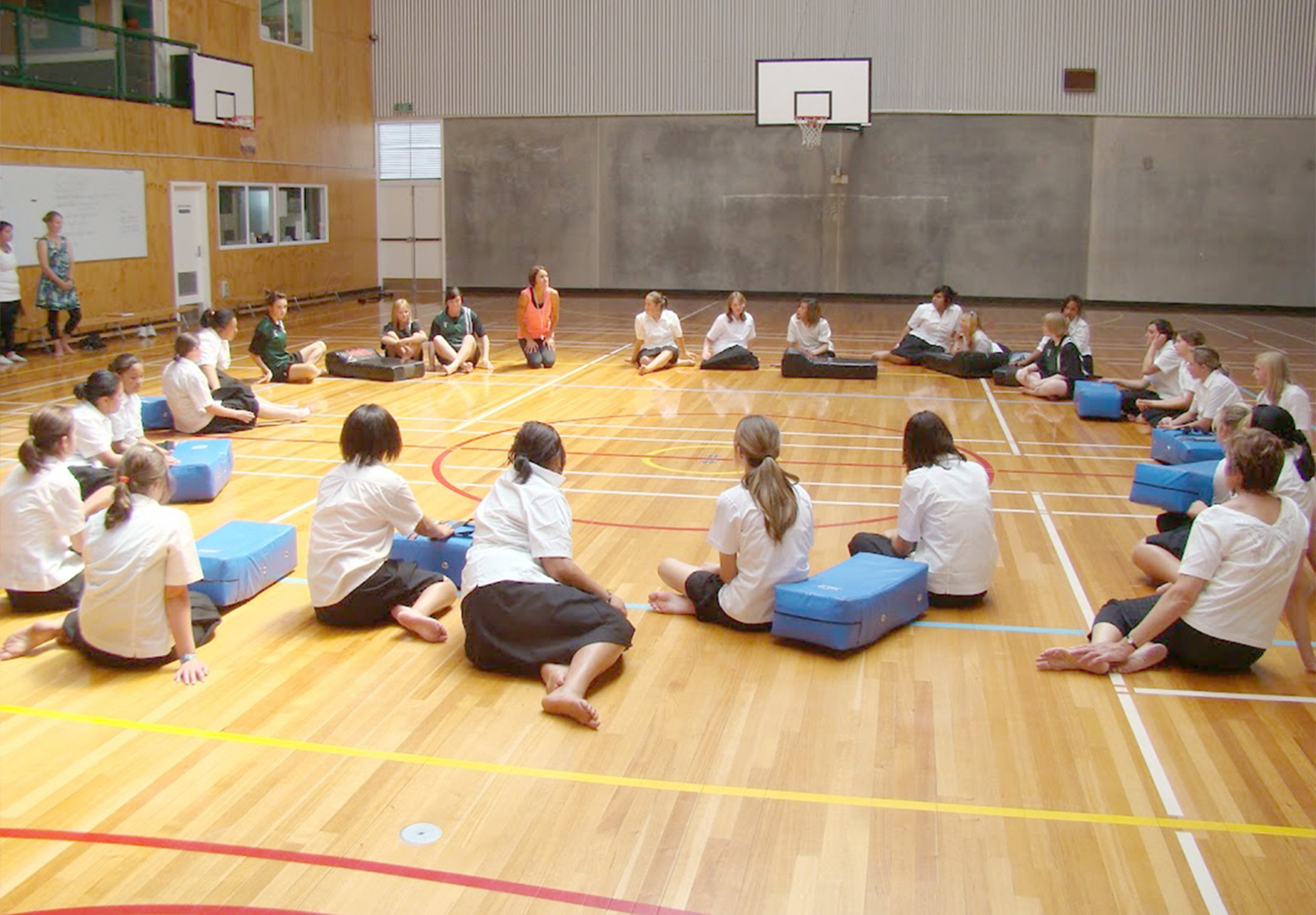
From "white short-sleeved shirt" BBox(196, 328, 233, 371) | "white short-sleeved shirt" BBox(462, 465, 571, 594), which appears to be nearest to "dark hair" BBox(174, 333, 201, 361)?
"white short-sleeved shirt" BBox(196, 328, 233, 371)

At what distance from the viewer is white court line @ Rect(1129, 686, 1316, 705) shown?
569 cm

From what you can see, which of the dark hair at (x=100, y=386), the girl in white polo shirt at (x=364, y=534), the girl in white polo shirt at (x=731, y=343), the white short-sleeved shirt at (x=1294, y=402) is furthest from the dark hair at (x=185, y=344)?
the white short-sleeved shirt at (x=1294, y=402)

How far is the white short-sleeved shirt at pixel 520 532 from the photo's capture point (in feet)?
19.2

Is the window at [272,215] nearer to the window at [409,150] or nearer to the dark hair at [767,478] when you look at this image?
the window at [409,150]

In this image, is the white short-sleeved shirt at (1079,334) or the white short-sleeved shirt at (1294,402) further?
the white short-sleeved shirt at (1079,334)

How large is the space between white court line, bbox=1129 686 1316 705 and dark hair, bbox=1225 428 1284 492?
0.90 meters

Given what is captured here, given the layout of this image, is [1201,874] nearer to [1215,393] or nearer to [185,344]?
[1215,393]

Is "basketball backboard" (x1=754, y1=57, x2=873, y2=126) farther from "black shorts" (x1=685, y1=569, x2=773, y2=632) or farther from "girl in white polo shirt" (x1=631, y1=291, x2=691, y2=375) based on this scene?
"black shorts" (x1=685, y1=569, x2=773, y2=632)

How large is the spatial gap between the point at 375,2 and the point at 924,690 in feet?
83.5

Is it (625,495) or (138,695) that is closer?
(138,695)

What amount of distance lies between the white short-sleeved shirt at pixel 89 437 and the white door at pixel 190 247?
512 inches

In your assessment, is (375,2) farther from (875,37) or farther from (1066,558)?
(1066,558)

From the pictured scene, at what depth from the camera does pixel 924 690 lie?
5785 millimetres

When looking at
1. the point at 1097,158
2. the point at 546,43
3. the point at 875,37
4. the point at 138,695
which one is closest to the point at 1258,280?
the point at 1097,158
